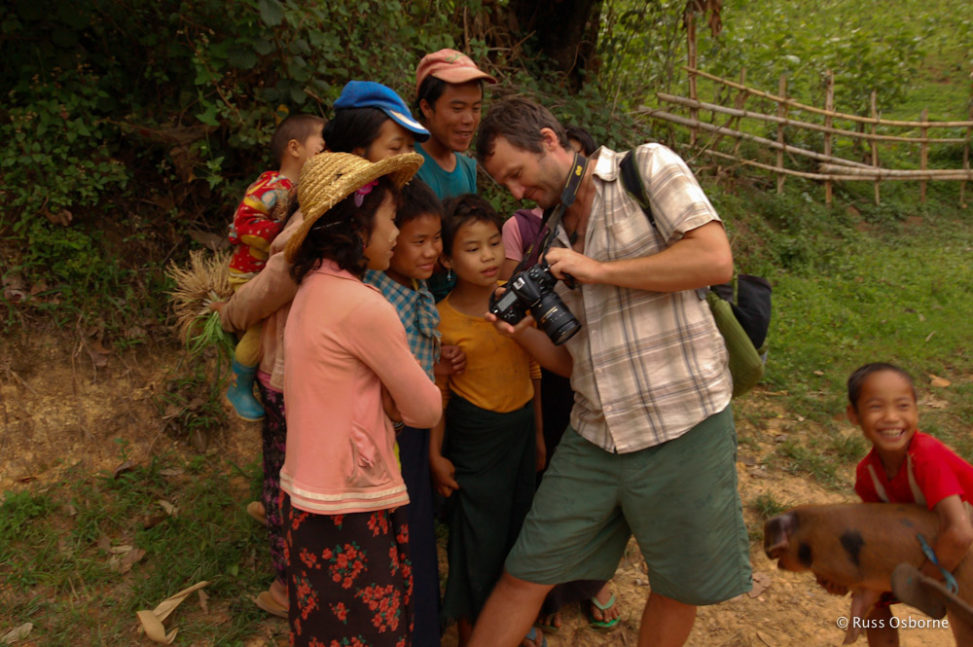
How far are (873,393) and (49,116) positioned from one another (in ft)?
13.7

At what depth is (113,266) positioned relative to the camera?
4.07 meters

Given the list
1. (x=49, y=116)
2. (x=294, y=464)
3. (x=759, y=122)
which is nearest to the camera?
(x=294, y=464)

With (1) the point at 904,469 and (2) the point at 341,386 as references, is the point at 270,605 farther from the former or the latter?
(1) the point at 904,469

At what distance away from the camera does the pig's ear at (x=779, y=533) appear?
1.83m

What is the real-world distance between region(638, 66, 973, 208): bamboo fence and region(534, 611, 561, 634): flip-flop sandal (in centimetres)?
656

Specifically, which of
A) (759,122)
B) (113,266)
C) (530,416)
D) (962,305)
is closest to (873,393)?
(530,416)

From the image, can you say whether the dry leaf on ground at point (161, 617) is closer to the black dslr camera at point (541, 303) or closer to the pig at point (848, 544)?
the black dslr camera at point (541, 303)

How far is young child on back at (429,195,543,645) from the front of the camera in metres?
2.52

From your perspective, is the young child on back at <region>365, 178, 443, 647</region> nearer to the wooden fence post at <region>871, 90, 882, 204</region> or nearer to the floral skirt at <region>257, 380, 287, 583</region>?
the floral skirt at <region>257, 380, 287, 583</region>

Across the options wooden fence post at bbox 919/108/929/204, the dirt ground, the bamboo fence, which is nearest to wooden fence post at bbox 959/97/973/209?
the bamboo fence

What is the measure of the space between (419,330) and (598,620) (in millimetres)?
1650

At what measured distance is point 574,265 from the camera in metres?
2.09

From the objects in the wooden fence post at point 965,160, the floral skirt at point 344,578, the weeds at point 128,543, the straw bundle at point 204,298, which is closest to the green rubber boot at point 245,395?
the straw bundle at point 204,298

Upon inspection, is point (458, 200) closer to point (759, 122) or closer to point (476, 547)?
point (476, 547)
